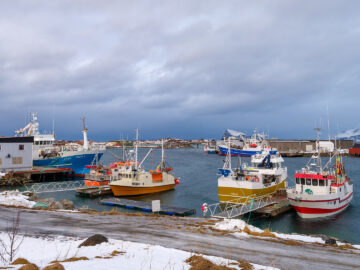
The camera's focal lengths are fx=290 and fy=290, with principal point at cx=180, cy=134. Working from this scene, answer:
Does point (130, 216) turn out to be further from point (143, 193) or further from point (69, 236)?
point (143, 193)

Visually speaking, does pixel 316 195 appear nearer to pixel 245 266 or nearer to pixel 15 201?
pixel 245 266

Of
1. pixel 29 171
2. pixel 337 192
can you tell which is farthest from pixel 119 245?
pixel 29 171

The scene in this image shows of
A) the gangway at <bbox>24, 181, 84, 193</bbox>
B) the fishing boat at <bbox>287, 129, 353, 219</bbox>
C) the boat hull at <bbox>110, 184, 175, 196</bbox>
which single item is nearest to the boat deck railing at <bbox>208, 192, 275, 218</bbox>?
the fishing boat at <bbox>287, 129, 353, 219</bbox>

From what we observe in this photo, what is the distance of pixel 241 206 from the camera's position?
Result: 33.6 m

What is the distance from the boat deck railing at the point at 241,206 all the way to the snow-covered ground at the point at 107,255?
1677cm

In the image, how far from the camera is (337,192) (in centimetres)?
3200

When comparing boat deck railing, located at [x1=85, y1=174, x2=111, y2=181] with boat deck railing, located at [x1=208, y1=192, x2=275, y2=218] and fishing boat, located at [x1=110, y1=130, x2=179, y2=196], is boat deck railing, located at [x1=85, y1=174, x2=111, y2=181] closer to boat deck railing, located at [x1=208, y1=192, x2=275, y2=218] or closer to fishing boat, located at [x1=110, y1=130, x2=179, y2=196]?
fishing boat, located at [x1=110, y1=130, x2=179, y2=196]

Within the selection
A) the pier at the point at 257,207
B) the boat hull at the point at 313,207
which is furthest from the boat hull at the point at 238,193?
the boat hull at the point at 313,207

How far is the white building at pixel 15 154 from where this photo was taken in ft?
187

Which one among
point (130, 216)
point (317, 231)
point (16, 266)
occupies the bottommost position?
point (317, 231)

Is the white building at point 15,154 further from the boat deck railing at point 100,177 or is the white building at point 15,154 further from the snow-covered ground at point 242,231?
the snow-covered ground at point 242,231

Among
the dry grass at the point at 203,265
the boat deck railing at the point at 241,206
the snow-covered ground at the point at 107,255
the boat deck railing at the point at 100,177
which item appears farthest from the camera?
the boat deck railing at the point at 100,177

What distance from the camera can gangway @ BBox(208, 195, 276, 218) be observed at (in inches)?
1140

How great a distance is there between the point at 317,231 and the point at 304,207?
11.4ft
